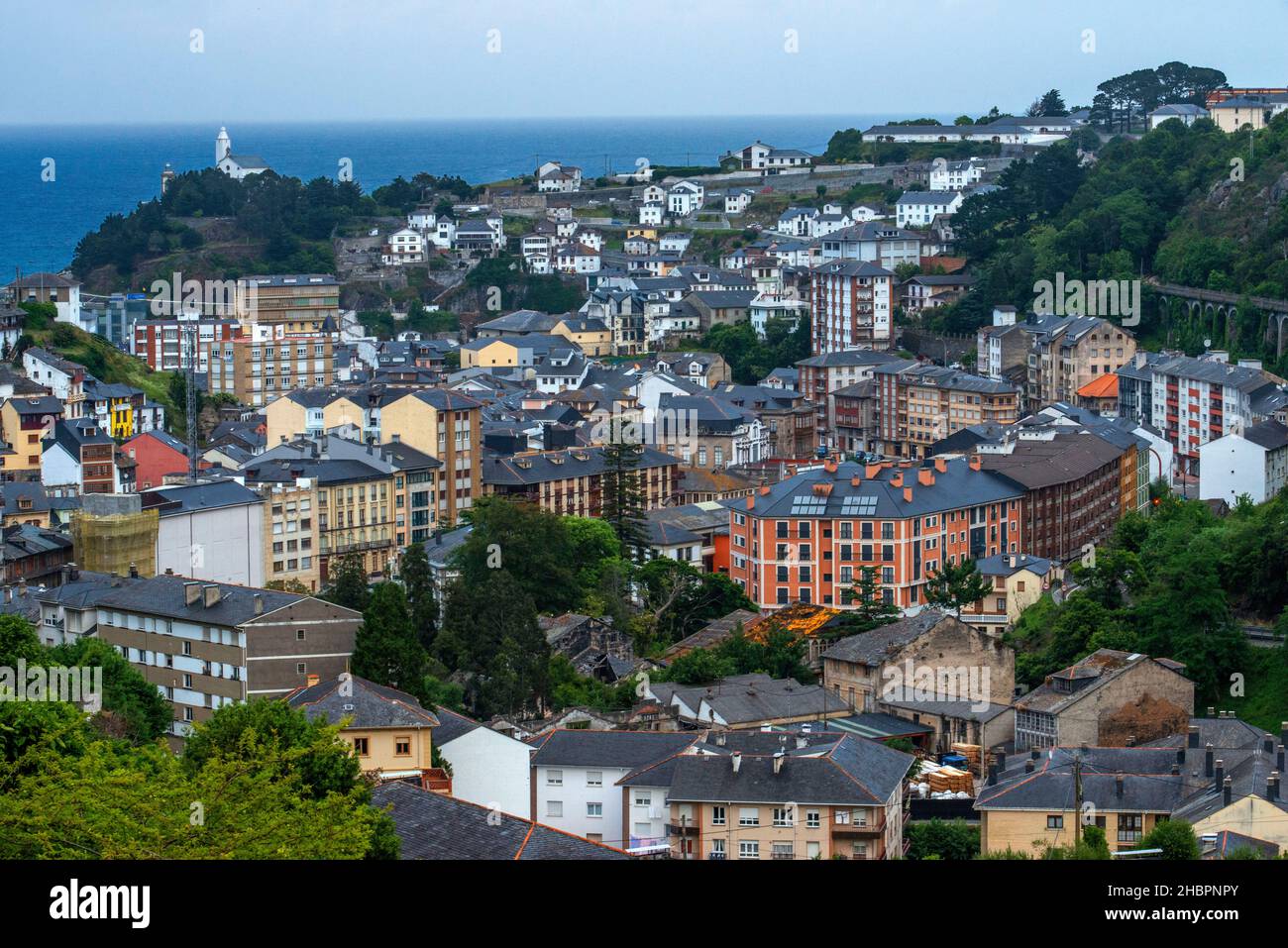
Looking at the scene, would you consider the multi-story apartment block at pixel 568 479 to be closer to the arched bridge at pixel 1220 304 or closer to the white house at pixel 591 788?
the arched bridge at pixel 1220 304

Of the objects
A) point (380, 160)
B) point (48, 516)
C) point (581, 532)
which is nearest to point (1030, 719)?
point (581, 532)

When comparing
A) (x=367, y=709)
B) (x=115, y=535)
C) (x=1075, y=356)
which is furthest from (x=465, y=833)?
(x=1075, y=356)

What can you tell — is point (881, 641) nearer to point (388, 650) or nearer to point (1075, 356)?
point (388, 650)

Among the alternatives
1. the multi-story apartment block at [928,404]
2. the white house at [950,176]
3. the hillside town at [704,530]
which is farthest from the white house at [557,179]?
the multi-story apartment block at [928,404]

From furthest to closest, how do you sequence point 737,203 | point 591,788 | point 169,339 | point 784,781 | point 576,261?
point 737,203 → point 576,261 → point 169,339 → point 591,788 → point 784,781

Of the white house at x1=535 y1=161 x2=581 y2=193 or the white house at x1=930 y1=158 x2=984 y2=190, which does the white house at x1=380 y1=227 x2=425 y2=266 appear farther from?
the white house at x1=930 y1=158 x2=984 y2=190

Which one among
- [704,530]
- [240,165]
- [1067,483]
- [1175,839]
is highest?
[240,165]

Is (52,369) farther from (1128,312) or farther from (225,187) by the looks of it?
(225,187)
